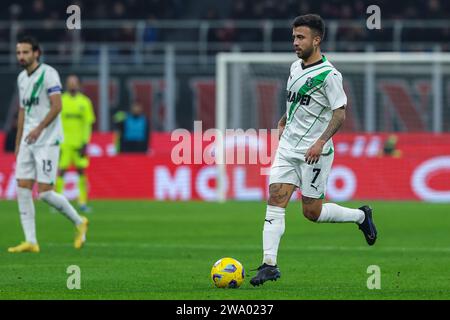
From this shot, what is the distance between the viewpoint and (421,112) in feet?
83.7

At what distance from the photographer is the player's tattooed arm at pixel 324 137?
9.29 metres

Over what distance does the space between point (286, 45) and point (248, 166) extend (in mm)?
5352

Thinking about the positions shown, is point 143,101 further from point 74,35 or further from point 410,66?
point 410,66

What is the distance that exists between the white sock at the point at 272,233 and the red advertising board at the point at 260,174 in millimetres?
13781

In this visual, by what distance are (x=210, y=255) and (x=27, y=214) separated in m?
2.11

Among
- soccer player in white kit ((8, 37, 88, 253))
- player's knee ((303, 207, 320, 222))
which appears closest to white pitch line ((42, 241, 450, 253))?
soccer player in white kit ((8, 37, 88, 253))

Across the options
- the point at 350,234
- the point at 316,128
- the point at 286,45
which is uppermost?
the point at 286,45

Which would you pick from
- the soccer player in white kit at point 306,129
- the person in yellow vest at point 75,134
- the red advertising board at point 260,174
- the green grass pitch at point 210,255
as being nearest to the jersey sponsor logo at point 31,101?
the green grass pitch at point 210,255

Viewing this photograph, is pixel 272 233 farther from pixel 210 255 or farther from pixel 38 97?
pixel 38 97

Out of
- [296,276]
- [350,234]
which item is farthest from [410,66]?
[296,276]

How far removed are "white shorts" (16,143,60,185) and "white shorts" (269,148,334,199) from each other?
3779 mm

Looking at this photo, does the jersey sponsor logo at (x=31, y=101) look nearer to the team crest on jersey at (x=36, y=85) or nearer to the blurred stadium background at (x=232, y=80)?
the team crest on jersey at (x=36, y=85)

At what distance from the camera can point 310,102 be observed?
31.9 ft

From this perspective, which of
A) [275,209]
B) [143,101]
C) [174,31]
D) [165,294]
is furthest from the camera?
[174,31]
